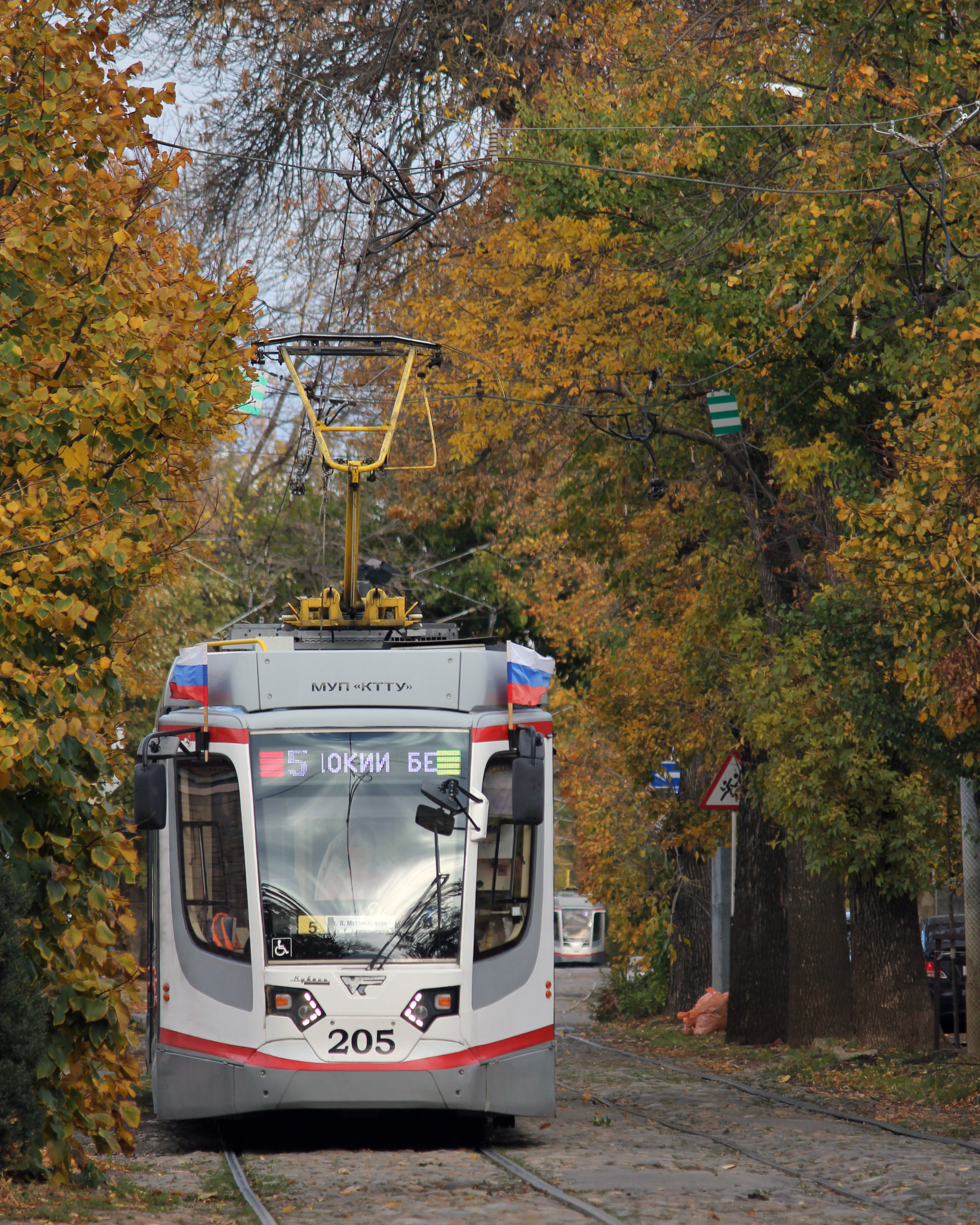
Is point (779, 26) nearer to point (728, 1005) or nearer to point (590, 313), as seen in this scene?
point (590, 313)

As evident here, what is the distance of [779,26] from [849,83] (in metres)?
2.68

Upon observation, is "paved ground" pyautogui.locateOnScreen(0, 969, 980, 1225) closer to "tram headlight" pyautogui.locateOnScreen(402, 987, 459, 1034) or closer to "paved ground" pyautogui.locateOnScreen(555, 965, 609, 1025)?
"tram headlight" pyautogui.locateOnScreen(402, 987, 459, 1034)

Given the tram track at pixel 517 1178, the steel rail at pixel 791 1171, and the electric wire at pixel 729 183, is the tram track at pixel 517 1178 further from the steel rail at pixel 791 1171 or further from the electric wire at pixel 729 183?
the electric wire at pixel 729 183

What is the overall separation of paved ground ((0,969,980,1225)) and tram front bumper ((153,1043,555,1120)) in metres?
0.34

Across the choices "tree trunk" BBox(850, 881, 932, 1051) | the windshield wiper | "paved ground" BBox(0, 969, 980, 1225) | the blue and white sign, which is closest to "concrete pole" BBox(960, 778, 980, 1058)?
"tree trunk" BBox(850, 881, 932, 1051)

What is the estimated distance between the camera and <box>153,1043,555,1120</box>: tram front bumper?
1080cm

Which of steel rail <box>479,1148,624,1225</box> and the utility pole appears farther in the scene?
the utility pole

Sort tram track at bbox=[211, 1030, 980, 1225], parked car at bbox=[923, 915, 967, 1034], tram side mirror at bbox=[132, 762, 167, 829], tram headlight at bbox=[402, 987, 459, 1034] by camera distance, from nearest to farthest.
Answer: tram track at bbox=[211, 1030, 980, 1225] → tram side mirror at bbox=[132, 762, 167, 829] → tram headlight at bbox=[402, 987, 459, 1034] → parked car at bbox=[923, 915, 967, 1034]

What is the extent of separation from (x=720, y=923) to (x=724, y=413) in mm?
9932

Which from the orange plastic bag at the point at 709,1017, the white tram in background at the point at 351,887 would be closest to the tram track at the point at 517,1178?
the white tram in background at the point at 351,887

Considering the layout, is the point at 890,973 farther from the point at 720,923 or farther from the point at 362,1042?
the point at 362,1042

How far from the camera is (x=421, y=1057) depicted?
35.8 ft

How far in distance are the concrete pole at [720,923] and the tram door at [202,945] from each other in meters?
14.5

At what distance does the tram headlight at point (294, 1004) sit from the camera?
1094 cm
